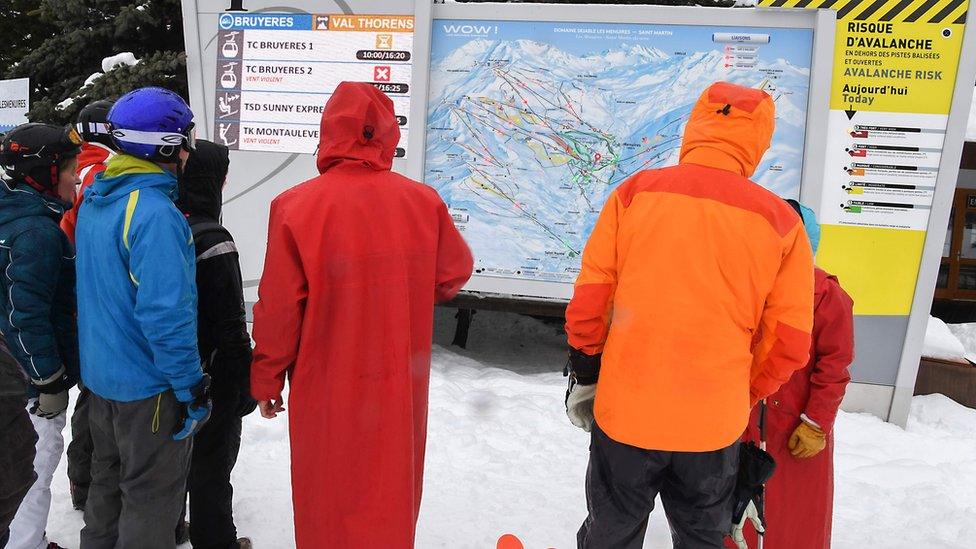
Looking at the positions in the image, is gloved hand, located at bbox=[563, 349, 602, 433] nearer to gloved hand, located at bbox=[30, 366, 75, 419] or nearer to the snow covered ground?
the snow covered ground

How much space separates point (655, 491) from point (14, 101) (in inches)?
348

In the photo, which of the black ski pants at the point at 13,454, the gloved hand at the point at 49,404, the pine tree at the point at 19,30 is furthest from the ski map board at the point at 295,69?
the pine tree at the point at 19,30

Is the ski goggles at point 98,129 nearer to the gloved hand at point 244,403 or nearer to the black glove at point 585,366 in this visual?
the gloved hand at point 244,403

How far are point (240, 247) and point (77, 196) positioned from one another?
3.06 m

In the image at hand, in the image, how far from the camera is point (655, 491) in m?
2.27

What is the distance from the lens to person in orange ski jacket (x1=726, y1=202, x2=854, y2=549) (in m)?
2.54

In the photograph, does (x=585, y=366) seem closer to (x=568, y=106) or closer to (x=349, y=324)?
(x=349, y=324)

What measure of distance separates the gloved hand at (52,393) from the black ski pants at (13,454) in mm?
1464

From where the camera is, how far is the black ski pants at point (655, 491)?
218 cm

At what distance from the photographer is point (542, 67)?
5.44 meters

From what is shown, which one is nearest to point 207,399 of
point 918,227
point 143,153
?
point 143,153

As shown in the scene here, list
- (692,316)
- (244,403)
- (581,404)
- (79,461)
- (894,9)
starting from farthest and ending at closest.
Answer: (894,9)
(79,461)
(244,403)
(581,404)
(692,316)

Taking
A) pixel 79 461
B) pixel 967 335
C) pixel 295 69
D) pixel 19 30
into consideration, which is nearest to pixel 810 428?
pixel 79 461

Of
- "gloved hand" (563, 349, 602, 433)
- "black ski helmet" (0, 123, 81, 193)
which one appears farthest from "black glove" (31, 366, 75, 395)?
"gloved hand" (563, 349, 602, 433)
